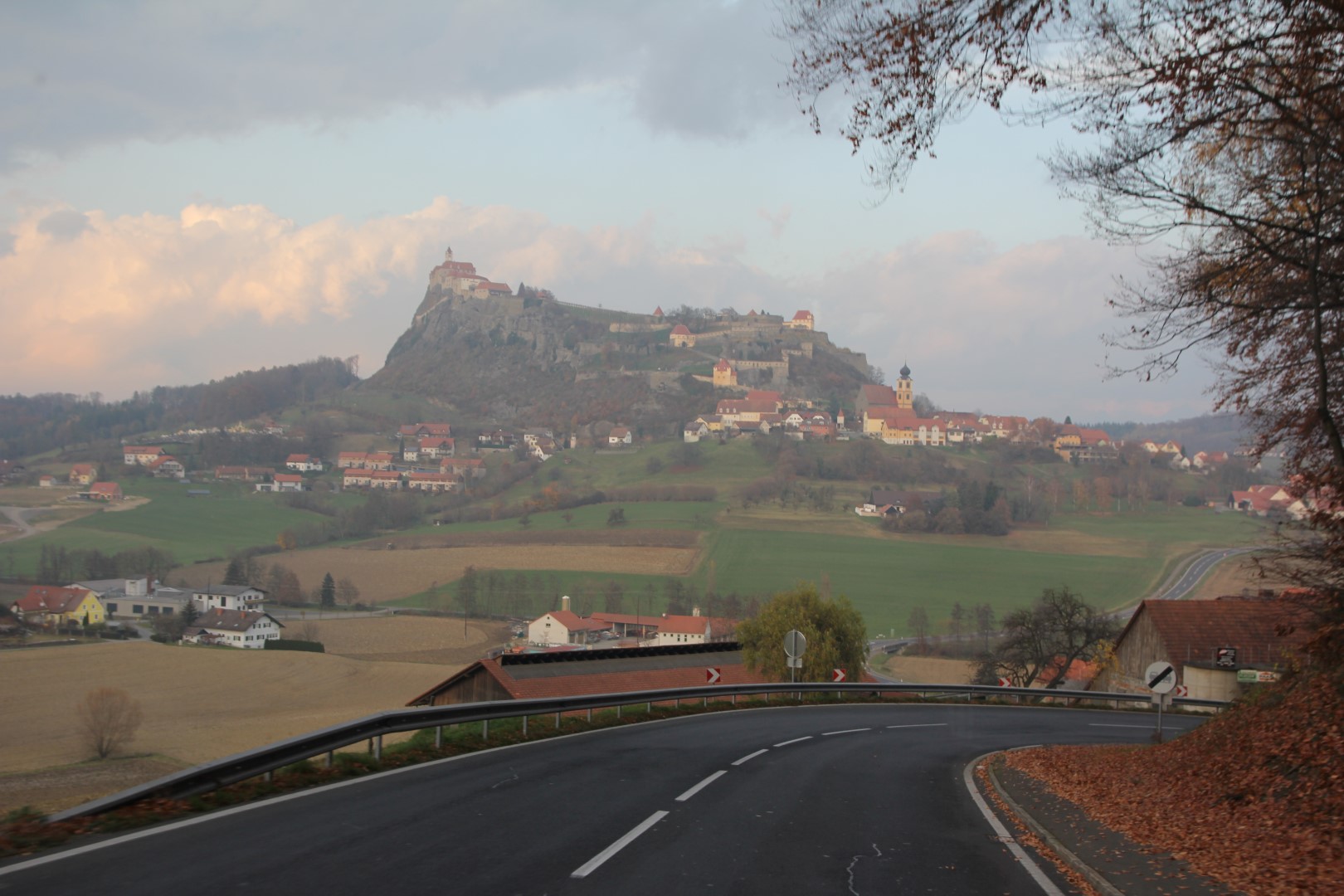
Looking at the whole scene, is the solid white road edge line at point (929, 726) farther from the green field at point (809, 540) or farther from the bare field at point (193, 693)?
the green field at point (809, 540)

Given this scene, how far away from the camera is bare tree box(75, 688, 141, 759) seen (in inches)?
1160

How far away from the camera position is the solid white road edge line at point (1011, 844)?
7297 mm

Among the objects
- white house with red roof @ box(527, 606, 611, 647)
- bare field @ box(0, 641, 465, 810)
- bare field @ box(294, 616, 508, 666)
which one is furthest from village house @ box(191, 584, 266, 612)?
white house with red roof @ box(527, 606, 611, 647)

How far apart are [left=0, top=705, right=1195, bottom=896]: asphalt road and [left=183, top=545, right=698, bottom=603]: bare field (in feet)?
266

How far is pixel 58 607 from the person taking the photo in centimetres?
6619

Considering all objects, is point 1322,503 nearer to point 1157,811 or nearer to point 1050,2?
point 1157,811

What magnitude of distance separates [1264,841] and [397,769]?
8256 mm

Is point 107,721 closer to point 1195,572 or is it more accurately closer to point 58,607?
point 58,607

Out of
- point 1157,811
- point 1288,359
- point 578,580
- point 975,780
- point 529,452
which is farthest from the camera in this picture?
point 529,452

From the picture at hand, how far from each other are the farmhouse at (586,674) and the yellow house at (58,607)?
40.1 meters

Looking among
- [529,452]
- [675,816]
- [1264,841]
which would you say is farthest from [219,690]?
[529,452]

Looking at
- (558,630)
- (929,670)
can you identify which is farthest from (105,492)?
(929,670)

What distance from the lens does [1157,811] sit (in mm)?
9867

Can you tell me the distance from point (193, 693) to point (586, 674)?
73.6 ft
